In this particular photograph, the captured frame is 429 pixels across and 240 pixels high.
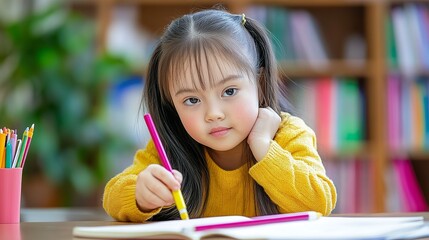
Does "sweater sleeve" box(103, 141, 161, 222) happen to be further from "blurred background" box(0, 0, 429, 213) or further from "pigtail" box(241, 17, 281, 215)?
"blurred background" box(0, 0, 429, 213)

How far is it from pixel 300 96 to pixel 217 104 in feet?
8.22

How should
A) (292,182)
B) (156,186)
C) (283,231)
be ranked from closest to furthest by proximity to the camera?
(283,231), (156,186), (292,182)

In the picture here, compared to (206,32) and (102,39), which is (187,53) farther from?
(102,39)

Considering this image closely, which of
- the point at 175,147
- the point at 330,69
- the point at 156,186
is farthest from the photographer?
the point at 330,69

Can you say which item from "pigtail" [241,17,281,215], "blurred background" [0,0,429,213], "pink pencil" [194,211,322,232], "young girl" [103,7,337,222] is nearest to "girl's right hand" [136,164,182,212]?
"young girl" [103,7,337,222]

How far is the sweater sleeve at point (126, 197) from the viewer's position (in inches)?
47.3

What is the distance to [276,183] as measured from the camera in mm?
1213

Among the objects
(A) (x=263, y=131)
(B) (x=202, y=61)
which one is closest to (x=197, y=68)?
(B) (x=202, y=61)

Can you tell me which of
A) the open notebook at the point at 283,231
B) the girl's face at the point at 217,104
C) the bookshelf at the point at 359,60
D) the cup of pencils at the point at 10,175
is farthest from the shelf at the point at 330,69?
the open notebook at the point at 283,231

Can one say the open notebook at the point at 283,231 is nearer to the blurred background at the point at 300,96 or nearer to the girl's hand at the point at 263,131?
the girl's hand at the point at 263,131

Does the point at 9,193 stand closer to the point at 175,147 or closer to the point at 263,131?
the point at 175,147

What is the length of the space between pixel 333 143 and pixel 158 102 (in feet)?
7.80

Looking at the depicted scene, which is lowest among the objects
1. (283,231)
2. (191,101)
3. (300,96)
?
(283,231)

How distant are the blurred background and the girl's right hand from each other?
2409 millimetres
